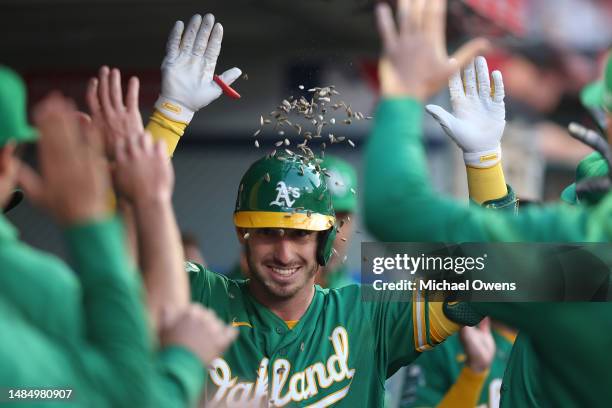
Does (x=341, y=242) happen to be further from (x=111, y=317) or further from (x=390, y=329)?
(x=111, y=317)

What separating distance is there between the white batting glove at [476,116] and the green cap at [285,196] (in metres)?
0.56

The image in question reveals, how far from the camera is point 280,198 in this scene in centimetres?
361

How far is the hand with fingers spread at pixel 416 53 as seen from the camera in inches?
98.9

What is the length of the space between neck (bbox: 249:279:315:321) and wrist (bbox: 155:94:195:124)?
74cm

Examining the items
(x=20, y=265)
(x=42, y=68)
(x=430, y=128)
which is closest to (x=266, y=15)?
(x=42, y=68)

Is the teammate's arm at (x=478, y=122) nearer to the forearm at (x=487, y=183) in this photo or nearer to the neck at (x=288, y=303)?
the forearm at (x=487, y=183)

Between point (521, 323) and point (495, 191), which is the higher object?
point (495, 191)

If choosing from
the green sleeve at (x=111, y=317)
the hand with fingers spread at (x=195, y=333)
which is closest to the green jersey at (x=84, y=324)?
the green sleeve at (x=111, y=317)

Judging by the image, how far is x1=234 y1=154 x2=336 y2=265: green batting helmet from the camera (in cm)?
361

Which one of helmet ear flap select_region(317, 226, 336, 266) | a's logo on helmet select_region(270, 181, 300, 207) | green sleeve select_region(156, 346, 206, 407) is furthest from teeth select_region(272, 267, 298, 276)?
green sleeve select_region(156, 346, 206, 407)

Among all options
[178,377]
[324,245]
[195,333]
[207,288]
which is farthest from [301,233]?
[178,377]

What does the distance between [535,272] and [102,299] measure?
1157 mm

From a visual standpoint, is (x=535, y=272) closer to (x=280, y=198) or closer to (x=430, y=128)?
(x=280, y=198)

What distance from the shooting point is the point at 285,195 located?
3.61m
